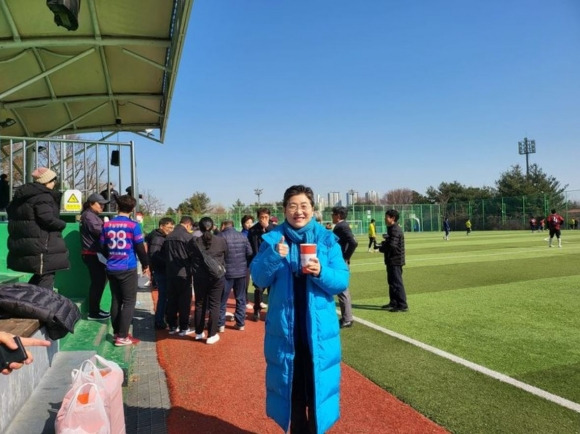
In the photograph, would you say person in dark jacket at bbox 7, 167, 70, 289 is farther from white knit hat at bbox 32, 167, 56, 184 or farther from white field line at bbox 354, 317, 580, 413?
white field line at bbox 354, 317, 580, 413

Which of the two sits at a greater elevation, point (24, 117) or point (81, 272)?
point (24, 117)

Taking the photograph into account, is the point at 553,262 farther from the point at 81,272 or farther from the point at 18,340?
the point at 18,340

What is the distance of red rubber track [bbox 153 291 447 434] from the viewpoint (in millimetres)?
3520

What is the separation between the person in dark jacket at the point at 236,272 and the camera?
22.4ft

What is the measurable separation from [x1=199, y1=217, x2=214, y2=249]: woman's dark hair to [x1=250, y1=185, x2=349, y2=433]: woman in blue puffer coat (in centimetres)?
349

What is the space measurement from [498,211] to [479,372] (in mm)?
49308

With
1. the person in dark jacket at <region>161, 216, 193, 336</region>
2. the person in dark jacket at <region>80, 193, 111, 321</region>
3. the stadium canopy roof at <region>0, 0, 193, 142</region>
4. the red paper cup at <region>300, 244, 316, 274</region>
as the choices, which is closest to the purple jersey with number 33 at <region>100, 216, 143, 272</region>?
the person in dark jacket at <region>80, 193, 111, 321</region>

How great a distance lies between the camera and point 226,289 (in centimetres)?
689

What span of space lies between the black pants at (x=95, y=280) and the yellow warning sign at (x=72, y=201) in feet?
2.63

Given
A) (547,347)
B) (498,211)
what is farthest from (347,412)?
(498,211)

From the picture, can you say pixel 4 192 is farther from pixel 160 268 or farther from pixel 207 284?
pixel 207 284

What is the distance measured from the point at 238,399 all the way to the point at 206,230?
2836 millimetres

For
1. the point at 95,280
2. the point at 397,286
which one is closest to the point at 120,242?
the point at 95,280

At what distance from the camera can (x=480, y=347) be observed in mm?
5434
